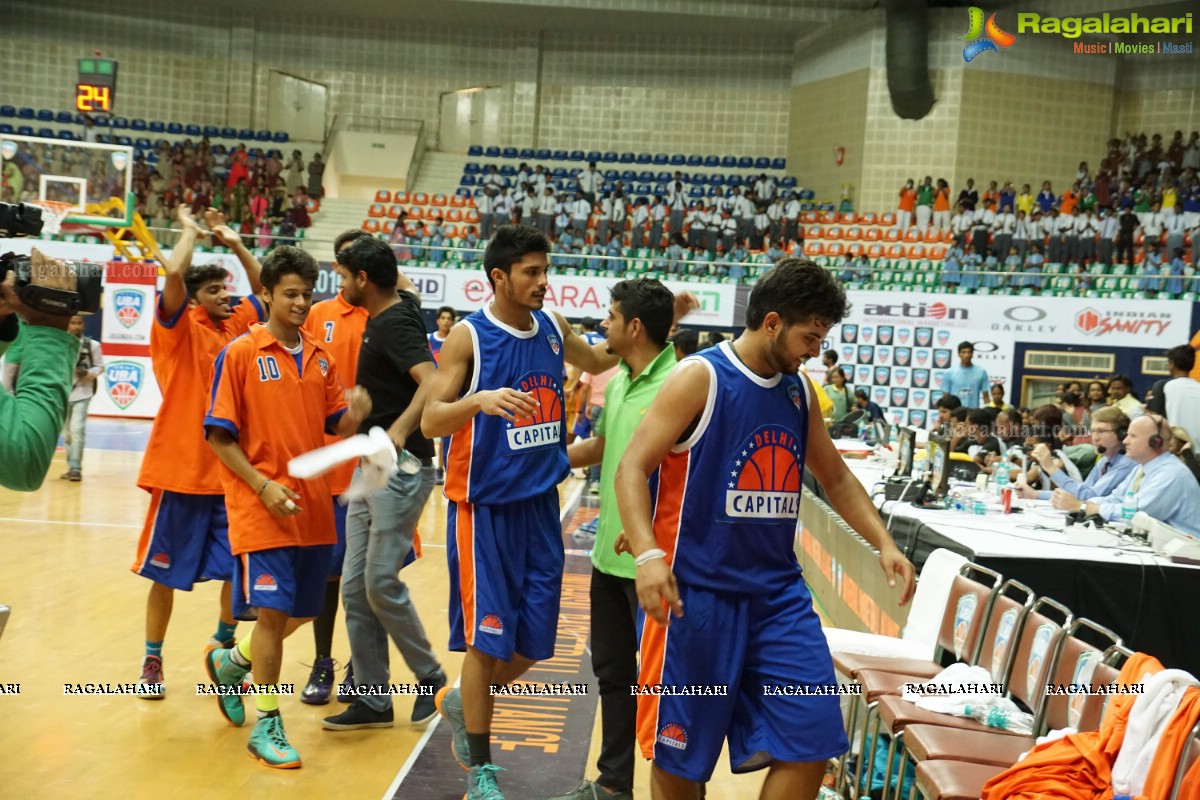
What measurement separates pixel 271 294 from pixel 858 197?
2276 centimetres

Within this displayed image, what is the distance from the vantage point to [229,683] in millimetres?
4945

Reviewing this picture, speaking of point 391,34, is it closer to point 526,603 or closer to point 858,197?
point 858,197

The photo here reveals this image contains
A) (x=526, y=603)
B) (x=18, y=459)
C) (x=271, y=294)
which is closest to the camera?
(x=18, y=459)

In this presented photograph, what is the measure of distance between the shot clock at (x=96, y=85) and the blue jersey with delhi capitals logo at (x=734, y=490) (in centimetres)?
2566

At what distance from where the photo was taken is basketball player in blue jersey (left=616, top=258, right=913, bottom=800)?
3131mm

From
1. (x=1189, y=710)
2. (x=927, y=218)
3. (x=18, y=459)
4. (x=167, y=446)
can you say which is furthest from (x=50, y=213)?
(x=927, y=218)

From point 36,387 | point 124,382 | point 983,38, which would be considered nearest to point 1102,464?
point 36,387

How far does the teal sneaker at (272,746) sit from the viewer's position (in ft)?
14.6

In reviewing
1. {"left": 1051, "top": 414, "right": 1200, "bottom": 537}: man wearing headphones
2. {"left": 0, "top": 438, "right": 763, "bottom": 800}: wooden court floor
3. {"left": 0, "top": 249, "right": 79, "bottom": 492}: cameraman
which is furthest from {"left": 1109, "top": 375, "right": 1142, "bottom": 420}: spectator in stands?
{"left": 0, "top": 249, "right": 79, "bottom": 492}: cameraman

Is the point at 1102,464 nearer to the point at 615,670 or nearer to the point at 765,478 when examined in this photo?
the point at 615,670

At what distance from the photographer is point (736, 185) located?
27672 mm

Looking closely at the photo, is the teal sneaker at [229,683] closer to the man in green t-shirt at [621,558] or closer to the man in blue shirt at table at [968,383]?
the man in green t-shirt at [621,558]

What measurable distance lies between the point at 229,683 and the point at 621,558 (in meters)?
1.90

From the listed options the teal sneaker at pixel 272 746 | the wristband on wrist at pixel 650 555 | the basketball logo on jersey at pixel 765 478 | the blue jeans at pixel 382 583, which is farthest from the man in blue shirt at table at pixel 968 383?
the wristband on wrist at pixel 650 555
